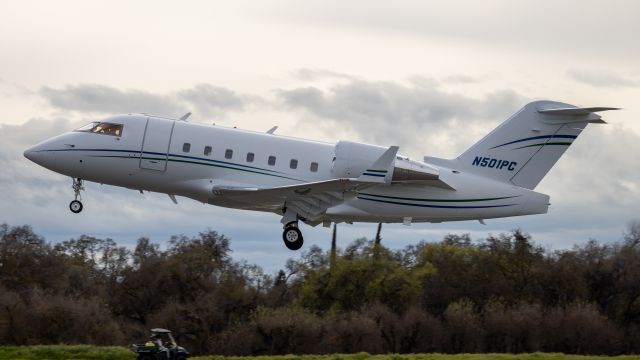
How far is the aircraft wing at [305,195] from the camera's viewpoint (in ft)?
108

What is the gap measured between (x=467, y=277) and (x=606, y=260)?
24.3ft

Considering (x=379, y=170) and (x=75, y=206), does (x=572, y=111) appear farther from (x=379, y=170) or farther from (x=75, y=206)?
(x=75, y=206)

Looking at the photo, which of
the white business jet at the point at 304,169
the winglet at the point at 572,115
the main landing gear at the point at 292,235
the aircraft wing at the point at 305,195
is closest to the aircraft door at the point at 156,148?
the white business jet at the point at 304,169

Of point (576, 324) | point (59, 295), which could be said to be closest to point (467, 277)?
point (576, 324)

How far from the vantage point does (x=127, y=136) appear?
34812mm

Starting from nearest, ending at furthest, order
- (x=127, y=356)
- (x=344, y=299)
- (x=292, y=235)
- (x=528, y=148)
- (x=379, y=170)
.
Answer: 1. (x=379, y=170)
2. (x=292, y=235)
3. (x=127, y=356)
4. (x=528, y=148)
5. (x=344, y=299)

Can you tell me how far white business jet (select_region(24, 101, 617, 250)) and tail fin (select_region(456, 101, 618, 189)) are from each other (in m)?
0.03

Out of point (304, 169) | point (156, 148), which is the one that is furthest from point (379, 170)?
point (156, 148)

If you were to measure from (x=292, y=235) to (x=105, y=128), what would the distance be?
6.95 m

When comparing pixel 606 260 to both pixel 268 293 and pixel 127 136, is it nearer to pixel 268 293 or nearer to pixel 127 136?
pixel 268 293

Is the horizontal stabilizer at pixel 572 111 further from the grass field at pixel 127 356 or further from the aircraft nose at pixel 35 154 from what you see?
the aircraft nose at pixel 35 154

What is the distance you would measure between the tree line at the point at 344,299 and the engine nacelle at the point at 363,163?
50.0 feet

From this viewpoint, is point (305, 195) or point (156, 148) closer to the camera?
point (305, 195)

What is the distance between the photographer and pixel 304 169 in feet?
113
